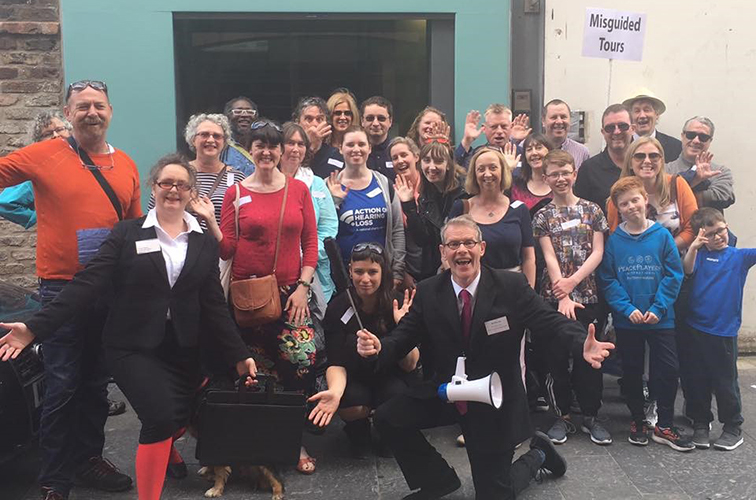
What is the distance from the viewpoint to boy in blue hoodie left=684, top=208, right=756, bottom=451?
16.4ft

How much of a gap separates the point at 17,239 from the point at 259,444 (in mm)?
4226

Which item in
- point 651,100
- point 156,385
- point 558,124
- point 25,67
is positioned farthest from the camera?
point 25,67

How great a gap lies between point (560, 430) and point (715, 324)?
3.98 feet

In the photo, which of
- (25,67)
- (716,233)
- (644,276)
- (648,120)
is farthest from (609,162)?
(25,67)

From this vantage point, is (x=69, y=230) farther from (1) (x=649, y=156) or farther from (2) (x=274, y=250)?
(1) (x=649, y=156)

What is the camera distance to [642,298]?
4.97 m

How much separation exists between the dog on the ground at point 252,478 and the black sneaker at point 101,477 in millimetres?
478

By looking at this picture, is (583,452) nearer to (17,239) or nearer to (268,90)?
(268,90)

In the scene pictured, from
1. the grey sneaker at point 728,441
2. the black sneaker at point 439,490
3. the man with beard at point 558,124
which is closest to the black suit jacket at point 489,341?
the black sneaker at point 439,490

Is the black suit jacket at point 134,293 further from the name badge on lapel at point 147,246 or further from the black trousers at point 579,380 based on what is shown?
the black trousers at point 579,380

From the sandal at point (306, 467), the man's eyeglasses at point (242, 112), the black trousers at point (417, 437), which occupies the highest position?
the man's eyeglasses at point (242, 112)

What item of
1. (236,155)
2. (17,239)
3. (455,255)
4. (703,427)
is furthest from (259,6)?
(703,427)

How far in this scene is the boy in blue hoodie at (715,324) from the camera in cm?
500

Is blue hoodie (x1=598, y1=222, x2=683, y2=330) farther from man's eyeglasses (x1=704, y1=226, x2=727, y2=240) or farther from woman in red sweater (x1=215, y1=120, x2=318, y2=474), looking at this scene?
woman in red sweater (x1=215, y1=120, x2=318, y2=474)
